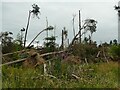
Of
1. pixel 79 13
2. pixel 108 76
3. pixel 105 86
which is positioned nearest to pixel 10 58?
pixel 108 76

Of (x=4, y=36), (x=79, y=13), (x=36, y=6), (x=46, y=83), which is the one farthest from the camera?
(x=79, y=13)

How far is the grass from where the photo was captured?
7253 mm

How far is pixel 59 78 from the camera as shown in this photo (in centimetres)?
858

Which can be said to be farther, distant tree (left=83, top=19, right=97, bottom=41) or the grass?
distant tree (left=83, top=19, right=97, bottom=41)

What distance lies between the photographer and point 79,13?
2077 centimetres

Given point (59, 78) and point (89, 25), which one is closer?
point (59, 78)

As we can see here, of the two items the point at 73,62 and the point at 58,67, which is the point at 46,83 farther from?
the point at 73,62

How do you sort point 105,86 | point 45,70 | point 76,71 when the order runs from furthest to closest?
point 76,71, point 45,70, point 105,86

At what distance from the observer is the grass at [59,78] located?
7.25m

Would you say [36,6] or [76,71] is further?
[36,6]

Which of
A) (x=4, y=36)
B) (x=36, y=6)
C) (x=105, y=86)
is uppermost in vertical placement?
(x=36, y=6)

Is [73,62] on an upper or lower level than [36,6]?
lower

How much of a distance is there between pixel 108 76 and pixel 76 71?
3.22 feet

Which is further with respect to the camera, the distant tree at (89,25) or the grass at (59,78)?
the distant tree at (89,25)
